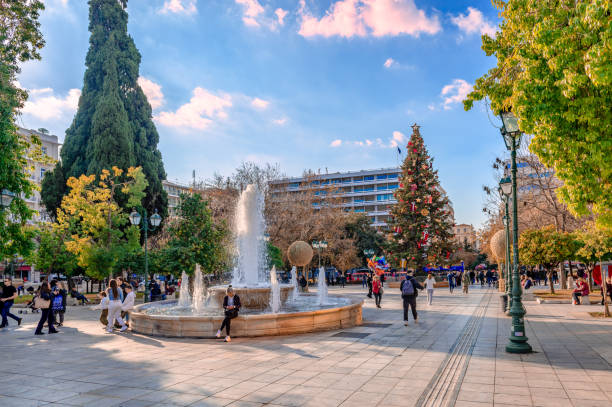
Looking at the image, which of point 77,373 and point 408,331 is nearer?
point 77,373

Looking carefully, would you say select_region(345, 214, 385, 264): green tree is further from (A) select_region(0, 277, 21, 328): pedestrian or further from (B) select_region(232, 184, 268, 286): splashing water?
(A) select_region(0, 277, 21, 328): pedestrian

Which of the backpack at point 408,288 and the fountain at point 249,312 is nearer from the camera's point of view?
the fountain at point 249,312

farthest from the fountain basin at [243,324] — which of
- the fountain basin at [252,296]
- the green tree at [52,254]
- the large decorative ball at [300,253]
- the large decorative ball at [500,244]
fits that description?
the large decorative ball at [500,244]

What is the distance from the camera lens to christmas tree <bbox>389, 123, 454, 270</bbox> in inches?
1503

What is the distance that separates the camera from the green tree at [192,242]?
80.5ft

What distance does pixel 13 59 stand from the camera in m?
14.4

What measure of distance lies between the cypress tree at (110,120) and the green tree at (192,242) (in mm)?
10766

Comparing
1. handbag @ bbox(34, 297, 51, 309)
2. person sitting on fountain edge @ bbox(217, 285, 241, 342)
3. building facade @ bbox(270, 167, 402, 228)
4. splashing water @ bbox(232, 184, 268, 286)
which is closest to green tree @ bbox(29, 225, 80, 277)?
splashing water @ bbox(232, 184, 268, 286)

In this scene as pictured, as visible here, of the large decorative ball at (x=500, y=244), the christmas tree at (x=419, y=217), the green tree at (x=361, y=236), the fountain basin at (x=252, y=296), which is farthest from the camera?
the green tree at (x=361, y=236)

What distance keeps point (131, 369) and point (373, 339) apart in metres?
5.56

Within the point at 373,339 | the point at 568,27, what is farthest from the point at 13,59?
the point at 568,27

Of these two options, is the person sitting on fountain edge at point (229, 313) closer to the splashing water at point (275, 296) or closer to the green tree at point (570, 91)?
the splashing water at point (275, 296)

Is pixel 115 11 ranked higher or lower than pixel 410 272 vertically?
higher

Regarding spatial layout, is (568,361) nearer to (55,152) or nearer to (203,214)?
(203,214)
